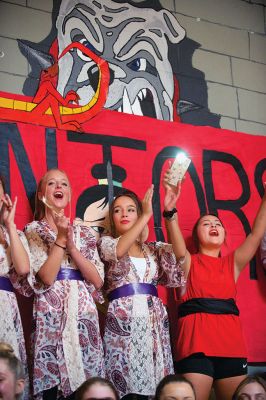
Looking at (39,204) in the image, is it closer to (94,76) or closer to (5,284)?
(5,284)

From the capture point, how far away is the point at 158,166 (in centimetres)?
391

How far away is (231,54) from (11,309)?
2.29 m

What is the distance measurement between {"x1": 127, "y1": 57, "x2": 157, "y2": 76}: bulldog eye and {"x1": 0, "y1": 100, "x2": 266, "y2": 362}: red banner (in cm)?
32

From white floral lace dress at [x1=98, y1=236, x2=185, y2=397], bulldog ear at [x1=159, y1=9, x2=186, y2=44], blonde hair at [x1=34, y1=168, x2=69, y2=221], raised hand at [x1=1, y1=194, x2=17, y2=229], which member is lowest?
white floral lace dress at [x1=98, y1=236, x2=185, y2=397]

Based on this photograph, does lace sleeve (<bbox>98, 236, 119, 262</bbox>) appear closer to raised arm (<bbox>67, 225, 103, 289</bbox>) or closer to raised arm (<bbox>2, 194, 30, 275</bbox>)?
raised arm (<bbox>67, 225, 103, 289</bbox>)

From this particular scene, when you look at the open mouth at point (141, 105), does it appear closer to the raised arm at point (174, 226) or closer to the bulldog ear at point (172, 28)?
the bulldog ear at point (172, 28)

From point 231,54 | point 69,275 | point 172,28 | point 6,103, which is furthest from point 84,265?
point 231,54

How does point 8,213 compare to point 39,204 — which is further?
point 39,204

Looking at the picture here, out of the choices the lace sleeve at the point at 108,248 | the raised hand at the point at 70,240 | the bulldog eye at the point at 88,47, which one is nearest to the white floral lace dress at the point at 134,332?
the lace sleeve at the point at 108,248

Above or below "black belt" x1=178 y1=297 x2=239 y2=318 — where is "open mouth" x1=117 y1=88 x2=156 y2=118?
above

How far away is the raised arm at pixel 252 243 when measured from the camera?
3619 millimetres

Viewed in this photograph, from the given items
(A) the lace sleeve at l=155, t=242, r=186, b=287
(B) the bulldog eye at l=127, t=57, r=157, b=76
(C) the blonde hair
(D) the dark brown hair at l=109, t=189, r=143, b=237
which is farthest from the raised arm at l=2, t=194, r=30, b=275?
(B) the bulldog eye at l=127, t=57, r=157, b=76

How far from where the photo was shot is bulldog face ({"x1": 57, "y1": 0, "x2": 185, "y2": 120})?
12.7ft

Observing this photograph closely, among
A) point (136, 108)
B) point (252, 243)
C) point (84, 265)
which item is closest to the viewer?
point (84, 265)
